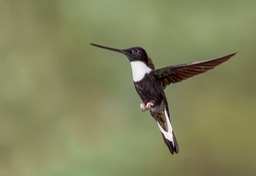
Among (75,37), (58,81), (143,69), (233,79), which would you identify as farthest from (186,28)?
(143,69)

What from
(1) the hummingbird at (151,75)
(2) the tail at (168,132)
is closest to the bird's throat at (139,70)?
(1) the hummingbird at (151,75)

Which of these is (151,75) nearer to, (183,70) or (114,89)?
(183,70)

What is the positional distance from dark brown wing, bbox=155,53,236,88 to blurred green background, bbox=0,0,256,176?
54cm

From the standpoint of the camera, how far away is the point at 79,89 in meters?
1.68

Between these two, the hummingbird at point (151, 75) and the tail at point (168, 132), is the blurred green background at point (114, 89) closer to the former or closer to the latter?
the tail at point (168, 132)

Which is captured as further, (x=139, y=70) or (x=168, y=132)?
(x=168, y=132)

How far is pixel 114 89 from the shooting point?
167cm

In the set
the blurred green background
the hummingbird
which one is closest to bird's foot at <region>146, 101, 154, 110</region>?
the hummingbird

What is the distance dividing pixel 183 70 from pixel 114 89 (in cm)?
64

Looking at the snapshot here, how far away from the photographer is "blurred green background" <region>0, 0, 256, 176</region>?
1638mm

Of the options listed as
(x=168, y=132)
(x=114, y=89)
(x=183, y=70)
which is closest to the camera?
(x=183, y=70)

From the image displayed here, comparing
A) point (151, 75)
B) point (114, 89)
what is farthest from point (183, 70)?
point (114, 89)

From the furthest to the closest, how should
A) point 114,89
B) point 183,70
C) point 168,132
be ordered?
point 114,89
point 168,132
point 183,70

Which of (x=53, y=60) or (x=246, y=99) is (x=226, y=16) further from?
(x=53, y=60)
